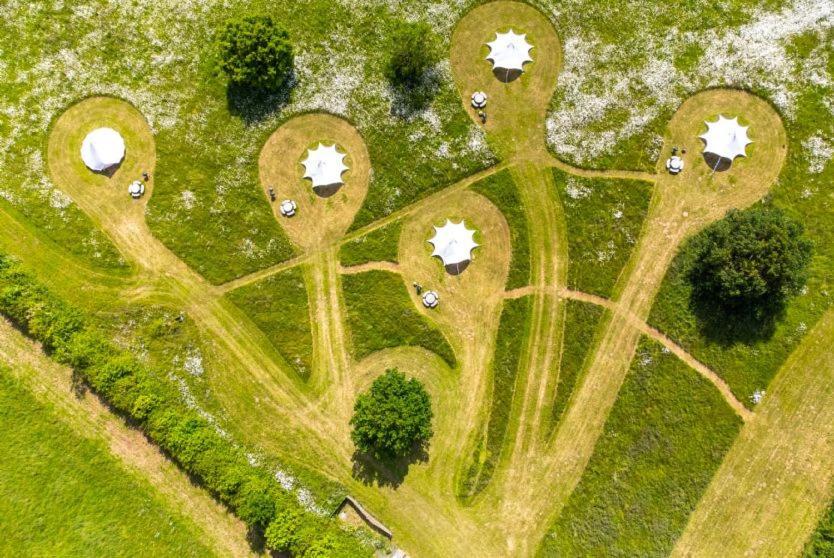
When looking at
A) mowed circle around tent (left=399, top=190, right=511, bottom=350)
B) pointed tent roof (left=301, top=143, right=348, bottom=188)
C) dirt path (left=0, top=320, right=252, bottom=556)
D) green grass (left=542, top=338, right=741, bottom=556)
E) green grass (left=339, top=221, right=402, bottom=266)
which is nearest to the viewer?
green grass (left=542, top=338, right=741, bottom=556)

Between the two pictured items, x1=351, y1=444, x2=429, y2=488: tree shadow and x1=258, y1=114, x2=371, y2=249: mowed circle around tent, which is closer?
x1=351, y1=444, x2=429, y2=488: tree shadow

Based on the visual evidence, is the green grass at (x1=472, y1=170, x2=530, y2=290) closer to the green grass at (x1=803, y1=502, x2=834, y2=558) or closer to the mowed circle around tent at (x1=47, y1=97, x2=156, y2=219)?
the mowed circle around tent at (x1=47, y1=97, x2=156, y2=219)

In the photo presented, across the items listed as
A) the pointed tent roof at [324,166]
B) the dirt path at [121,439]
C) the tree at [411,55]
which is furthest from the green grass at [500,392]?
the tree at [411,55]

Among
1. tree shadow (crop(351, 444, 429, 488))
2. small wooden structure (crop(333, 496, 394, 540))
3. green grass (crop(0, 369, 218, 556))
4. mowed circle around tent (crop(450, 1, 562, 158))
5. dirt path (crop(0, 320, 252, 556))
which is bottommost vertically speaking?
green grass (crop(0, 369, 218, 556))

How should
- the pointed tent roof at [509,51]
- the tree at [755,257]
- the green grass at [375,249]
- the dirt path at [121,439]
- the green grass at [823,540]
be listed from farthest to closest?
the pointed tent roof at [509,51] < the green grass at [375,249] < the dirt path at [121,439] < the green grass at [823,540] < the tree at [755,257]

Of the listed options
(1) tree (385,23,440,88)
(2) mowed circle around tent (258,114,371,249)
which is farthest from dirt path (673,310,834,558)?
(1) tree (385,23,440,88)

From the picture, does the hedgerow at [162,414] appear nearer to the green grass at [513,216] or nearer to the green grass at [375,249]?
the green grass at [375,249]

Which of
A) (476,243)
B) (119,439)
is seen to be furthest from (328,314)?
(119,439)
